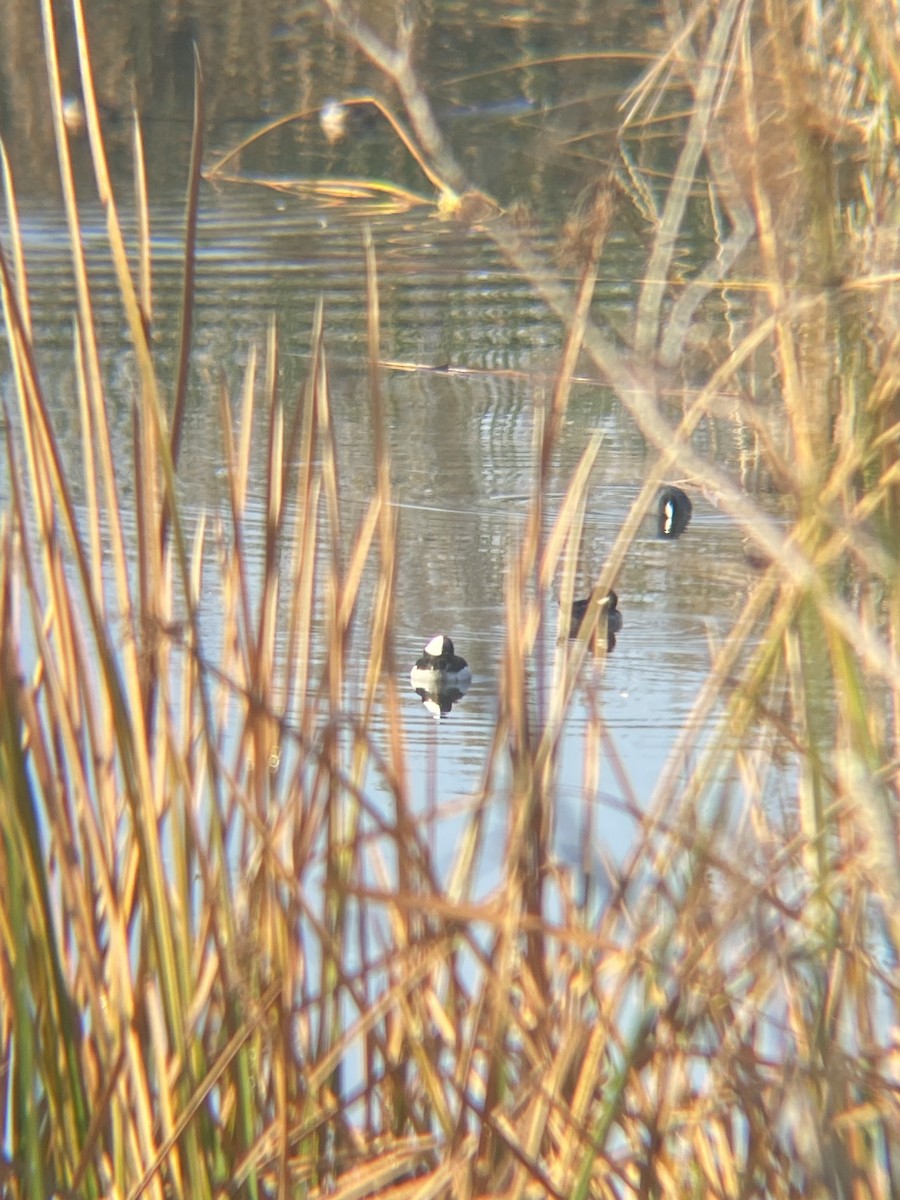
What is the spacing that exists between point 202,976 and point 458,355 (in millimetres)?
2862

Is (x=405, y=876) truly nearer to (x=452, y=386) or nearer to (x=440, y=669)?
(x=440, y=669)

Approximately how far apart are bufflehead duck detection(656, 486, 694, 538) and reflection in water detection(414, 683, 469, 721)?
0.74 metres

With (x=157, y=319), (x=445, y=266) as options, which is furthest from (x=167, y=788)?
(x=445, y=266)

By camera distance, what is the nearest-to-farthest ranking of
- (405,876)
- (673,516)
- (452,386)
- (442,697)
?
(405,876)
(442,697)
(673,516)
(452,386)

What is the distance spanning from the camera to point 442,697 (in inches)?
81.4

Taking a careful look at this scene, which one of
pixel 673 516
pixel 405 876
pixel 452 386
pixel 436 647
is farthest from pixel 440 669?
pixel 452 386

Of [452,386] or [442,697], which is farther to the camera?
[452,386]

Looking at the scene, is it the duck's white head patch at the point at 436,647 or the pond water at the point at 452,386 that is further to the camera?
the duck's white head patch at the point at 436,647

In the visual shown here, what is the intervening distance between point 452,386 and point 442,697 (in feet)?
5.67

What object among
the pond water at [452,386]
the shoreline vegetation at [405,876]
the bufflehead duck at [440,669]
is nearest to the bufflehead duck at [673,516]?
the pond water at [452,386]

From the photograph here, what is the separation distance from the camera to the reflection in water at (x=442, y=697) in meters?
2.05

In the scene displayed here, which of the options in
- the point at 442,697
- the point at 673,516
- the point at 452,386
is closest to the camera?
the point at 442,697

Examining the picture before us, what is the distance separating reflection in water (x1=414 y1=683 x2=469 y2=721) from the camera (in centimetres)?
205

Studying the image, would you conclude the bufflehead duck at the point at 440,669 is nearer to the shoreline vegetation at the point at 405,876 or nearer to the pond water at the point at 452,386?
the pond water at the point at 452,386
